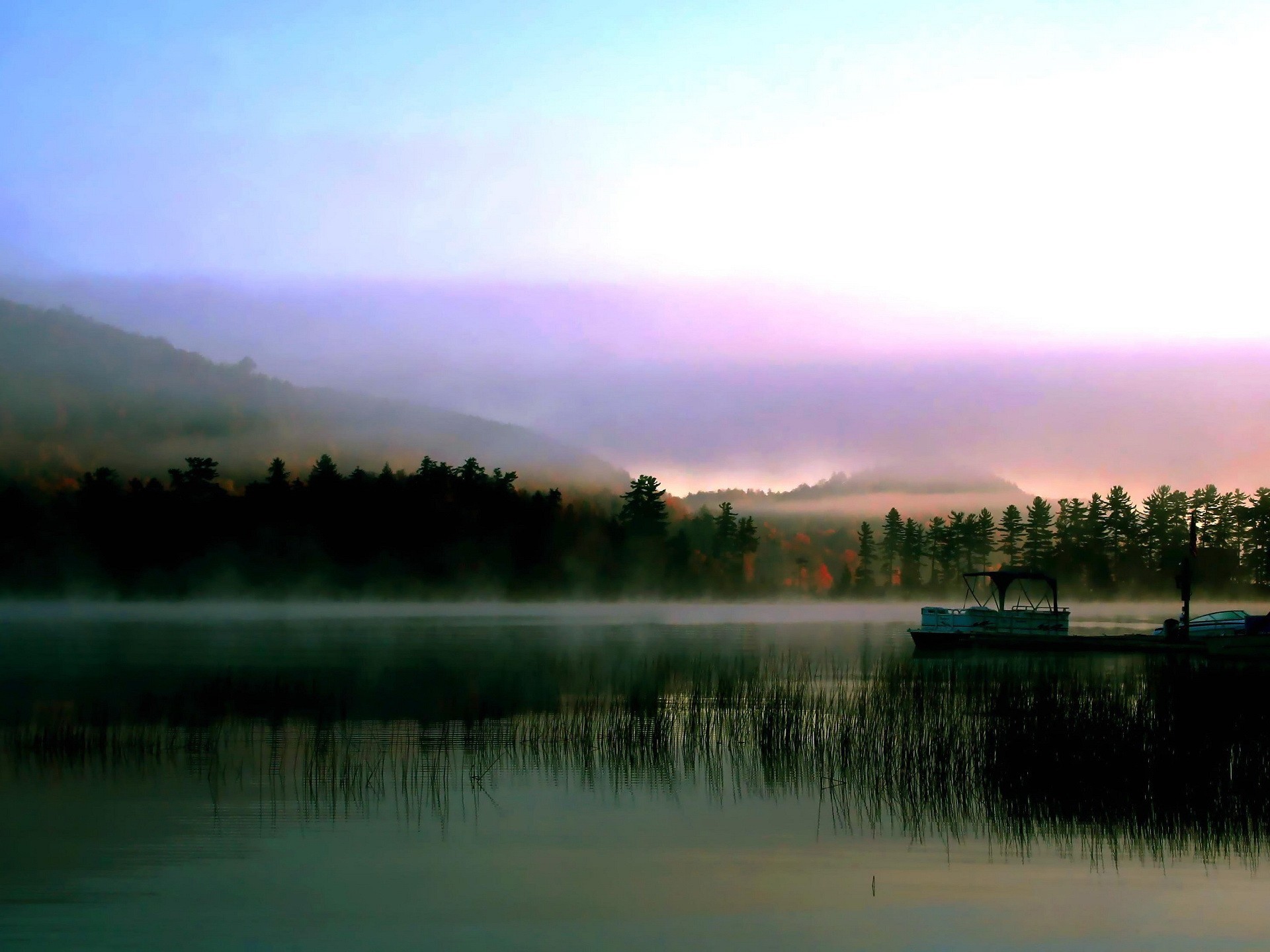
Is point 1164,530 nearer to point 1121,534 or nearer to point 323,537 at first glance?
point 1121,534

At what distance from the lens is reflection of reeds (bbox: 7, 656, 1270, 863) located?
46.8 feet

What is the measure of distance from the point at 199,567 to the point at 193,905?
11687 cm

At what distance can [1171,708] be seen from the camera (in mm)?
17688

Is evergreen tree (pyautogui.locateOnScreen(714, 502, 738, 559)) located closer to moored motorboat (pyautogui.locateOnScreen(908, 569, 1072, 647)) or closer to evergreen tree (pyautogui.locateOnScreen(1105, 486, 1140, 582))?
evergreen tree (pyautogui.locateOnScreen(1105, 486, 1140, 582))

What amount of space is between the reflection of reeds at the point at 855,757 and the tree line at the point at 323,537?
104m

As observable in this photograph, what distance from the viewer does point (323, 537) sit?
12412cm

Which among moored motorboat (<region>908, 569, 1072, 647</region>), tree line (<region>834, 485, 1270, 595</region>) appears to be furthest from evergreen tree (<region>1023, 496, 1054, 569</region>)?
moored motorboat (<region>908, 569, 1072, 647</region>)

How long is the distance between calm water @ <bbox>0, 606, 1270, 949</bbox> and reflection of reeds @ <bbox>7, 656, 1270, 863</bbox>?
0.21ft

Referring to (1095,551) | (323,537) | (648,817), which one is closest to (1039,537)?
(1095,551)

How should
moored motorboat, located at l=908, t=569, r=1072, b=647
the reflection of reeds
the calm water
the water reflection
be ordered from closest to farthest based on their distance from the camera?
the calm water, the reflection of reeds, the water reflection, moored motorboat, located at l=908, t=569, r=1072, b=647

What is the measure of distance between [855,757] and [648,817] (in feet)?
13.4

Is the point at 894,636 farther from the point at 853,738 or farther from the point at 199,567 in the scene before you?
the point at 199,567

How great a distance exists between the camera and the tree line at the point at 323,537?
121 metres

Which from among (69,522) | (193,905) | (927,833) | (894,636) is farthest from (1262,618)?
(69,522)
